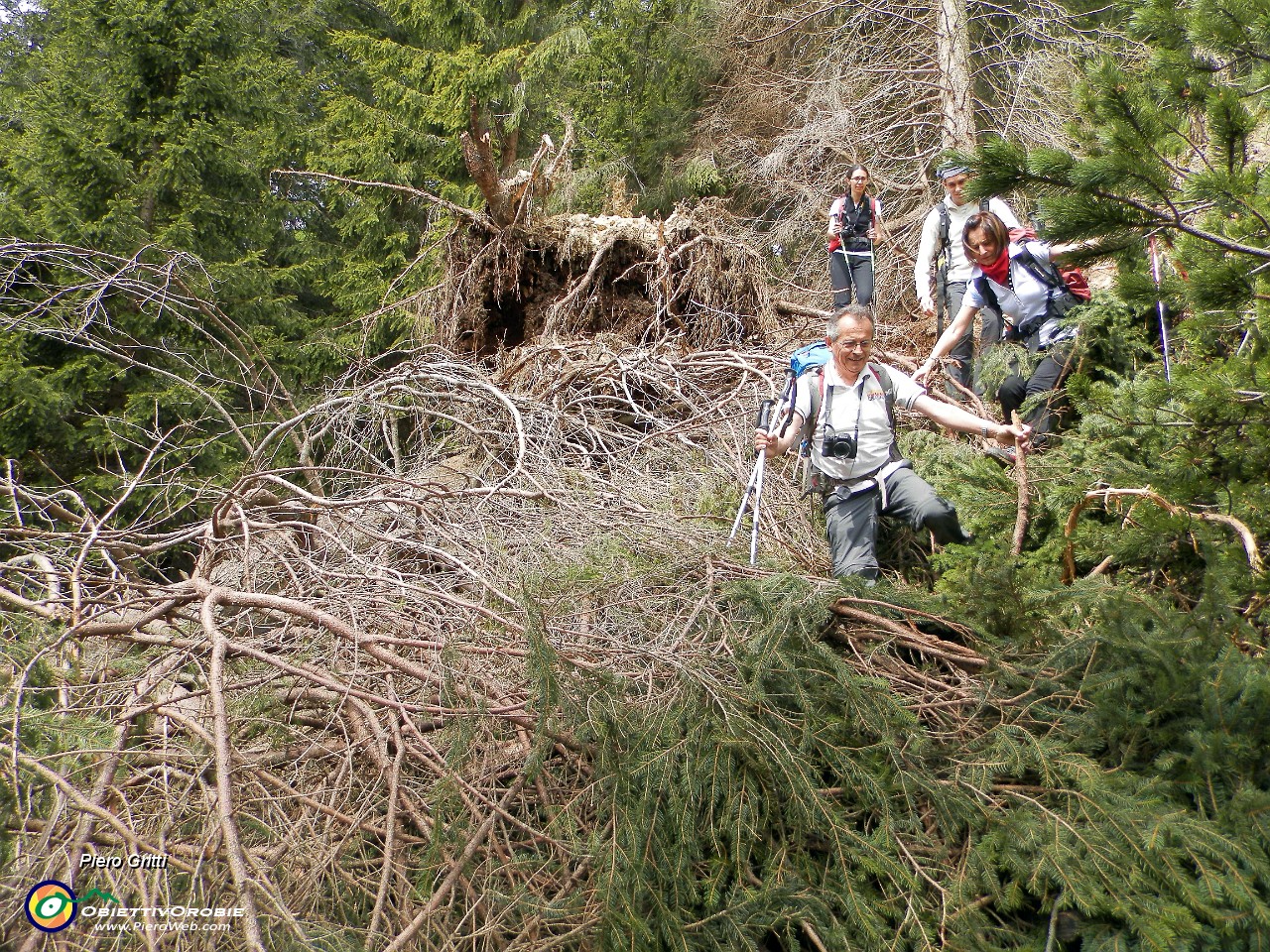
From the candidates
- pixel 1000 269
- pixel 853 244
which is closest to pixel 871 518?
pixel 1000 269

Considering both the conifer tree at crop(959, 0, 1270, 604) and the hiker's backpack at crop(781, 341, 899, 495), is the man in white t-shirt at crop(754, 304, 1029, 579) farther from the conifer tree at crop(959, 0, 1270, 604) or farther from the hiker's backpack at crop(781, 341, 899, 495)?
the conifer tree at crop(959, 0, 1270, 604)

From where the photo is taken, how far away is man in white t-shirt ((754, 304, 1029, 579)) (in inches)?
173

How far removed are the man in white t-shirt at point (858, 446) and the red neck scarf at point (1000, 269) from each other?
4.72ft

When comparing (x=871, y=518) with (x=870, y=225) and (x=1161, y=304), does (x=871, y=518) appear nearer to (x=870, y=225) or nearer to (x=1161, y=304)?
(x=1161, y=304)

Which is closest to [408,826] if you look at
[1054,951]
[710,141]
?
[1054,951]

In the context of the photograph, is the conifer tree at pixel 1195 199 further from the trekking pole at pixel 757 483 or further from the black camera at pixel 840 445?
the trekking pole at pixel 757 483

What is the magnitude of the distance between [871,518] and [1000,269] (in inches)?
82.8

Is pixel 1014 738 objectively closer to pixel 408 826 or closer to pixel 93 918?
pixel 408 826

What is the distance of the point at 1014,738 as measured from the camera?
131 inches

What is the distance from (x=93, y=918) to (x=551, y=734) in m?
1.34

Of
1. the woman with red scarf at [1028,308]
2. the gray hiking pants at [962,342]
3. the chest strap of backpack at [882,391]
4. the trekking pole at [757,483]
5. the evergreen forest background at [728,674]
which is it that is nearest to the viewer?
the evergreen forest background at [728,674]

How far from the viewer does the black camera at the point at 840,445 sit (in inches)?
173

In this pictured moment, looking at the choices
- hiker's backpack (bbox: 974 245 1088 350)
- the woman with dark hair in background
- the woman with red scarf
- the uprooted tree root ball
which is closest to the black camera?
the woman with red scarf

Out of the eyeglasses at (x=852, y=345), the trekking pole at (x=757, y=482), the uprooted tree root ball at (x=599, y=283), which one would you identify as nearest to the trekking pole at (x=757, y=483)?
the trekking pole at (x=757, y=482)
